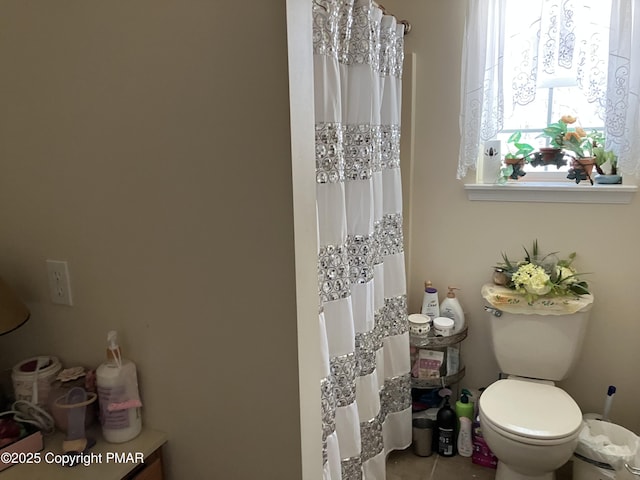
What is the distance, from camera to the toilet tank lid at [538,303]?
1.87 meters

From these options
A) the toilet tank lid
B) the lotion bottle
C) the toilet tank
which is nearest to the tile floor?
the toilet tank

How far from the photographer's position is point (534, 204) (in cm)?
207

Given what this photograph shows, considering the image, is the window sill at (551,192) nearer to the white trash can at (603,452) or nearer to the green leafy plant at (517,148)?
the green leafy plant at (517,148)

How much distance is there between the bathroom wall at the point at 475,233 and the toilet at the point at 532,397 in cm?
22

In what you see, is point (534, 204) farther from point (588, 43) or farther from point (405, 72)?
point (405, 72)

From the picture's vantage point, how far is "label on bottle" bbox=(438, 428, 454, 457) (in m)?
2.17

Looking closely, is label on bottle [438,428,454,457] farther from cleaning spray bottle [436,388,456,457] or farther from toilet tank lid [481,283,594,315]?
toilet tank lid [481,283,594,315]

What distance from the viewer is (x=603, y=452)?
1.76 m

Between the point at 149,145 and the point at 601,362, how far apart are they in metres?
2.09

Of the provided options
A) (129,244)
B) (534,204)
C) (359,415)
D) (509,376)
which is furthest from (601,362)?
(129,244)

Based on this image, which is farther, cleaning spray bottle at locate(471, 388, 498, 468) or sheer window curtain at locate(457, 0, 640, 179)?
cleaning spray bottle at locate(471, 388, 498, 468)

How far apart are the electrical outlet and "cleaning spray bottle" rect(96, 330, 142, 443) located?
188 millimetres

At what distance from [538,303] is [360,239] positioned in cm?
82

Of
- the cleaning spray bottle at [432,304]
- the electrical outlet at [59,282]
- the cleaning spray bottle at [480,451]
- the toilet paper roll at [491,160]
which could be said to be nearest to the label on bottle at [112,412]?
the electrical outlet at [59,282]
